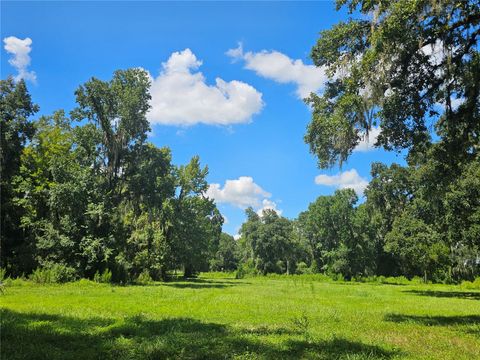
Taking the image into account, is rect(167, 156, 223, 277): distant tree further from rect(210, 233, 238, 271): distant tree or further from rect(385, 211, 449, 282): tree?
rect(210, 233, 238, 271): distant tree

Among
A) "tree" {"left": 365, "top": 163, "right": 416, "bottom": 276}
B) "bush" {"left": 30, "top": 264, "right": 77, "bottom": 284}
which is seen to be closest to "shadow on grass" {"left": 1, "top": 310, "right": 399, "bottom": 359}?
A: "bush" {"left": 30, "top": 264, "right": 77, "bottom": 284}

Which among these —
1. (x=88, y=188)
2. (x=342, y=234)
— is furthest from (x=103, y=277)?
(x=342, y=234)

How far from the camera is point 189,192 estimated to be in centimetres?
6481

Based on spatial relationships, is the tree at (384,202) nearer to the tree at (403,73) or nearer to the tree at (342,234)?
the tree at (342,234)

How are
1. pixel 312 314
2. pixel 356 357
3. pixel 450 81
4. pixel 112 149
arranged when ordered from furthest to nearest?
pixel 112 149 < pixel 312 314 < pixel 450 81 < pixel 356 357

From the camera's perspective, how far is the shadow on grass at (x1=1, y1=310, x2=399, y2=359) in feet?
25.4

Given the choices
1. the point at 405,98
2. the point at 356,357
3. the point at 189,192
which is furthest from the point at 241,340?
the point at 189,192

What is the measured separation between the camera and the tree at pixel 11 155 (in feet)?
107

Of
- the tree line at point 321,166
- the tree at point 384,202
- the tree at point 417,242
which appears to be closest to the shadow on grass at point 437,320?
the tree line at point 321,166

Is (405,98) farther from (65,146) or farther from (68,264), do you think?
(65,146)

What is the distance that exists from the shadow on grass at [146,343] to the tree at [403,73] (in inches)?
299

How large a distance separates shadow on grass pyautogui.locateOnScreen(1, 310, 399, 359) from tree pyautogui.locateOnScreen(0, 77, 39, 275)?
25.1 meters

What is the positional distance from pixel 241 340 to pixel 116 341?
9.59 feet

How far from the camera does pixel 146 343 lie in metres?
8.55
